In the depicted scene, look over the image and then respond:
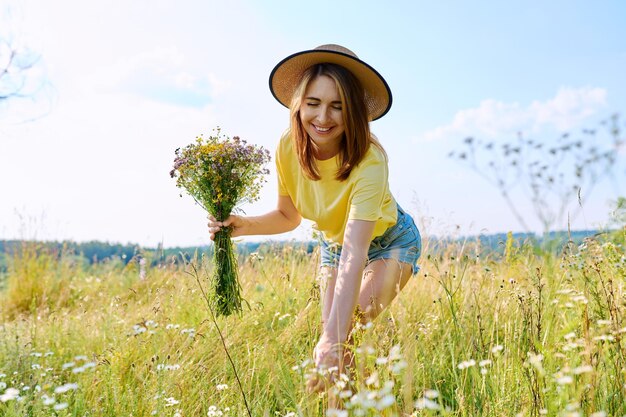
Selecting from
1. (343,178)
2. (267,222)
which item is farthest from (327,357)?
(267,222)

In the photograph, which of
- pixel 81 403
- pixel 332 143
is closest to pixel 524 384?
pixel 332 143

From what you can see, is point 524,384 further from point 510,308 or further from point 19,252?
point 19,252

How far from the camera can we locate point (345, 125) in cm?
319

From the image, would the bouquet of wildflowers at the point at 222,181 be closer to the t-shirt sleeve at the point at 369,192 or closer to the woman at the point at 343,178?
the woman at the point at 343,178

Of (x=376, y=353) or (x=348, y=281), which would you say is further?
(x=376, y=353)

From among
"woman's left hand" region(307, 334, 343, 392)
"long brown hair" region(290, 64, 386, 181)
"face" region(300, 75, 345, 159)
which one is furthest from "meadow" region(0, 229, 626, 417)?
"face" region(300, 75, 345, 159)

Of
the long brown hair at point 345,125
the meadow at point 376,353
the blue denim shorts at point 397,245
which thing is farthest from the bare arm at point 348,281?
the blue denim shorts at point 397,245

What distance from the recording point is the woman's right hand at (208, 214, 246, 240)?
379cm

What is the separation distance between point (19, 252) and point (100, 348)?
13.8 ft

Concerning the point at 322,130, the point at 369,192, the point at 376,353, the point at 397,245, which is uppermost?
the point at 322,130

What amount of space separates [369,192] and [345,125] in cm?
39

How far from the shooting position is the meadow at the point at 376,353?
2363mm

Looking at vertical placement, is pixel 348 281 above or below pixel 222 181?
below

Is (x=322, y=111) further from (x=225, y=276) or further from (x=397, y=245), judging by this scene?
(x=225, y=276)
